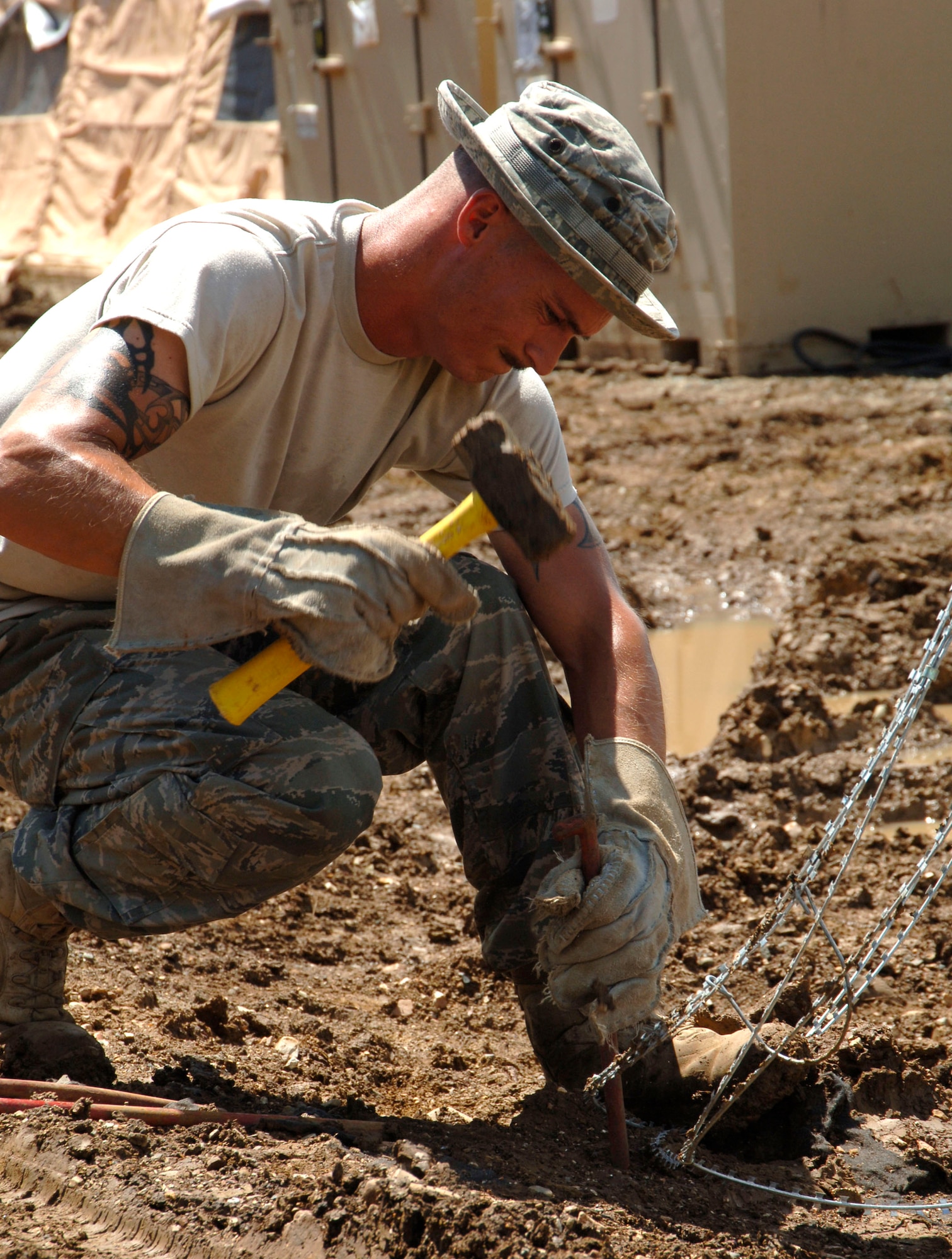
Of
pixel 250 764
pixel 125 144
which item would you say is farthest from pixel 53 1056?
pixel 125 144

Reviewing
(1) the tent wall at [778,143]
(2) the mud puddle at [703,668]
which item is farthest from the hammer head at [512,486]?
(1) the tent wall at [778,143]

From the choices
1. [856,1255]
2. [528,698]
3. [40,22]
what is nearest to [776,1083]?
[856,1255]

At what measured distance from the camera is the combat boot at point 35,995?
2.20 m

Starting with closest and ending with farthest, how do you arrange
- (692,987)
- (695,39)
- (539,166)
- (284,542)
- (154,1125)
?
1. (284,542)
2. (154,1125)
3. (539,166)
4. (692,987)
5. (695,39)

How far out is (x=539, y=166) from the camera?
2.23 m

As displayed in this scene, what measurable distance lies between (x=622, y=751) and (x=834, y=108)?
7.17 m

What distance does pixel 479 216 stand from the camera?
225 centimetres

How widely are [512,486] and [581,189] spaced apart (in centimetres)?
64

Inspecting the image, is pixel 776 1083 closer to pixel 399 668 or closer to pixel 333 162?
pixel 399 668

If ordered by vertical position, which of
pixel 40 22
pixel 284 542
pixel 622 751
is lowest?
pixel 622 751

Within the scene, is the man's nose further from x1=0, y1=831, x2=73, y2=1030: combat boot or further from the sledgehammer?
x1=0, y1=831, x2=73, y2=1030: combat boot

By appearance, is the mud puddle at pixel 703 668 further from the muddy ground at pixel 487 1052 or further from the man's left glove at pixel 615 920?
the man's left glove at pixel 615 920

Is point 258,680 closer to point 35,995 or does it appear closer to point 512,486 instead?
point 512,486

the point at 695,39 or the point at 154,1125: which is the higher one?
the point at 695,39
